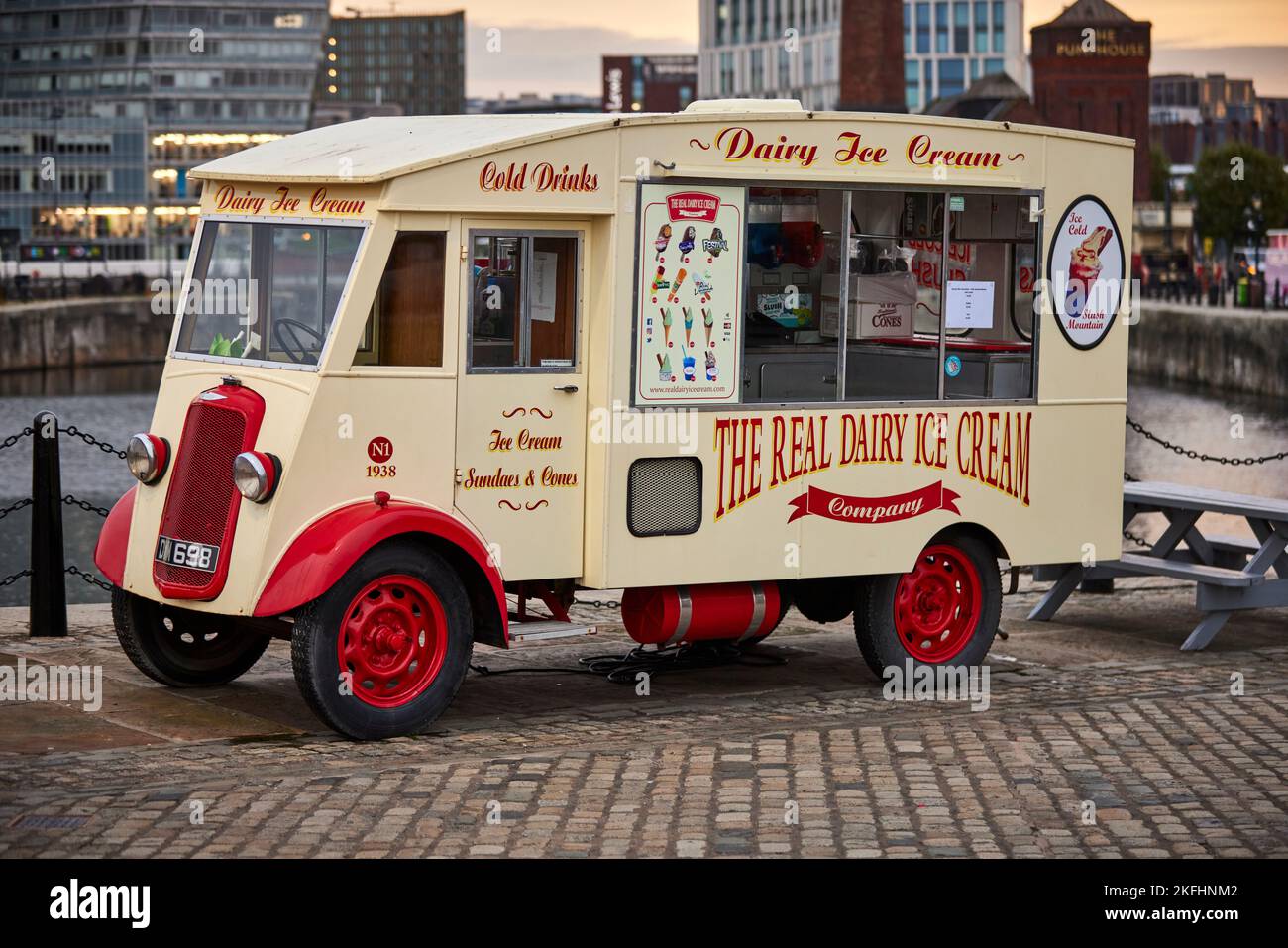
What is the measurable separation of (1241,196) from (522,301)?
106127 millimetres

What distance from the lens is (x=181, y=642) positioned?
1092cm

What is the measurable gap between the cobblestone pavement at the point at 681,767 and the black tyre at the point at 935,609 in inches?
10.1

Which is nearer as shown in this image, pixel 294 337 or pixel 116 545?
pixel 294 337

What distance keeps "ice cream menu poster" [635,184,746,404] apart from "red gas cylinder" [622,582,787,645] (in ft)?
3.31

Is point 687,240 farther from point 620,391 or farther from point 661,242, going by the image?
point 620,391

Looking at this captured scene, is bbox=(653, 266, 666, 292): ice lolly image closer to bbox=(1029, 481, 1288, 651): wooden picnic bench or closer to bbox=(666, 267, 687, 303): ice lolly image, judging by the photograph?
bbox=(666, 267, 687, 303): ice lolly image

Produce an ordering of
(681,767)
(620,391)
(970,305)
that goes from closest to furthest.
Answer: (681,767)
(620,391)
(970,305)

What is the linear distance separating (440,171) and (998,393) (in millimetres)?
3537

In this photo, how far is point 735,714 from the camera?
1062 cm

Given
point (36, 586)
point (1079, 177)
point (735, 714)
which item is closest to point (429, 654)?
point (735, 714)

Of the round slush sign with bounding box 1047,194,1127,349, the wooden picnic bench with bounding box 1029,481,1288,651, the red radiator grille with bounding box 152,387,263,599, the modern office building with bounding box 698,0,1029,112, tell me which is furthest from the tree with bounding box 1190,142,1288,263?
the red radiator grille with bounding box 152,387,263,599

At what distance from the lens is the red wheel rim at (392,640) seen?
967cm

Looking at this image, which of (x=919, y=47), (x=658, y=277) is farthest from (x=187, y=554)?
(x=919, y=47)

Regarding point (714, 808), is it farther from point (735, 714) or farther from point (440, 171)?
point (440, 171)
